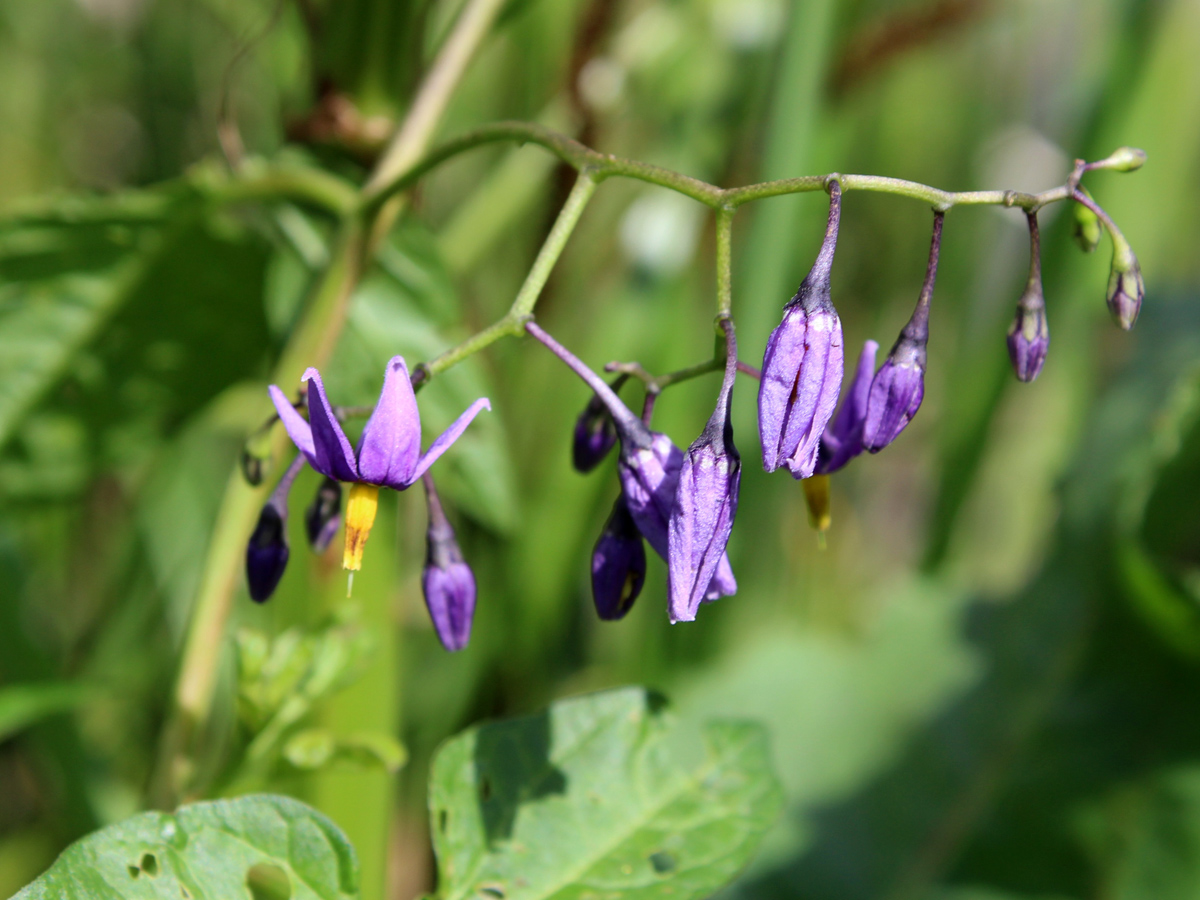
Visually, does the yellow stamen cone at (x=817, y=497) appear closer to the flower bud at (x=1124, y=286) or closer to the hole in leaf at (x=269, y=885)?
the flower bud at (x=1124, y=286)

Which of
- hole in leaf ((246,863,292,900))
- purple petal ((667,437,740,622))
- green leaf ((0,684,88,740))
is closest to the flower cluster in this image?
purple petal ((667,437,740,622))

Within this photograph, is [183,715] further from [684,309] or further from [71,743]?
[684,309]

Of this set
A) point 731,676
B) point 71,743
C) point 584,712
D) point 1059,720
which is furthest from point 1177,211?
point 71,743

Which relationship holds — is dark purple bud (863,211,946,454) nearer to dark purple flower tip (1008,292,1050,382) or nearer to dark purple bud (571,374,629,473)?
dark purple flower tip (1008,292,1050,382)

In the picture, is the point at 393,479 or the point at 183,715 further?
the point at 183,715

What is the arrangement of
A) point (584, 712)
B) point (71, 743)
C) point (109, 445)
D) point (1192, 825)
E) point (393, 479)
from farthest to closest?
point (1192, 825) < point (109, 445) < point (71, 743) < point (584, 712) < point (393, 479)

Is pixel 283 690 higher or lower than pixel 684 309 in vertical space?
lower

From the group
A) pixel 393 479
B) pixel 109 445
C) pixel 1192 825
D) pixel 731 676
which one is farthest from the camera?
pixel 731 676
